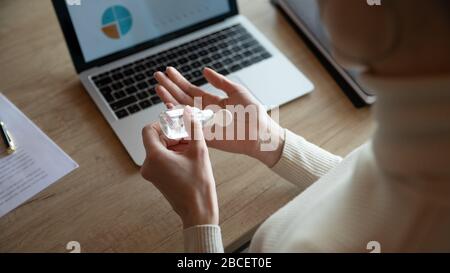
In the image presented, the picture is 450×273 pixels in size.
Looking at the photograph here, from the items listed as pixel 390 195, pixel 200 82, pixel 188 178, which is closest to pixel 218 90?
pixel 200 82

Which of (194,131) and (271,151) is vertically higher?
(194,131)

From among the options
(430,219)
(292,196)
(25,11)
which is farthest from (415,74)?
(25,11)

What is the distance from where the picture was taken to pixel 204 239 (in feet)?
1.97

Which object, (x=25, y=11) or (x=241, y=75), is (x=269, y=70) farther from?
(x=25, y=11)

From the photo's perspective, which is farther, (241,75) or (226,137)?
(241,75)

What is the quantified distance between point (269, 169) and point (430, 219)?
0.35 m

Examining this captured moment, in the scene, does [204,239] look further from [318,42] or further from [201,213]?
[318,42]

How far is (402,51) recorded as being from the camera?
351 mm

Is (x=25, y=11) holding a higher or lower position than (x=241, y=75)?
higher

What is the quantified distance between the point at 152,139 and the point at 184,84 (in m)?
0.16

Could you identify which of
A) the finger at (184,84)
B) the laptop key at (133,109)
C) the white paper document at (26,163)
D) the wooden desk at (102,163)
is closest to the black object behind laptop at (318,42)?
the wooden desk at (102,163)

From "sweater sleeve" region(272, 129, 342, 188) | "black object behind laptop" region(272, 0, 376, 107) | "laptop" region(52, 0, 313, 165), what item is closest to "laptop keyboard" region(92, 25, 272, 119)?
"laptop" region(52, 0, 313, 165)

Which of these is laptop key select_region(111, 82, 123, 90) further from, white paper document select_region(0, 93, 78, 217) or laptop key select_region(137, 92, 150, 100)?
white paper document select_region(0, 93, 78, 217)

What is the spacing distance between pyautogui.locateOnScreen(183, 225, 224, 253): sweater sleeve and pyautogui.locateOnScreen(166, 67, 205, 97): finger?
0.26 meters
